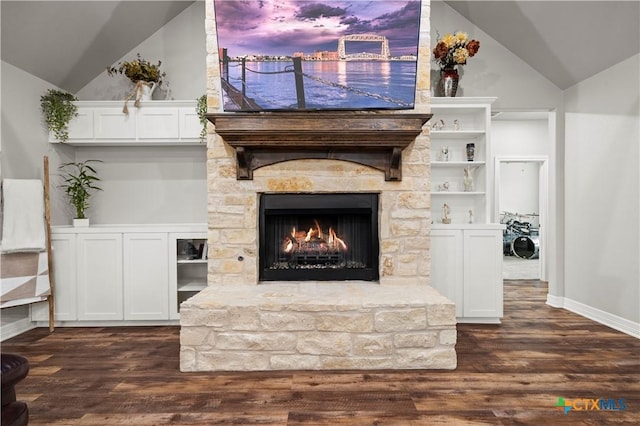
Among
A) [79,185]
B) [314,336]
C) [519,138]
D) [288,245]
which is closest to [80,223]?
[79,185]

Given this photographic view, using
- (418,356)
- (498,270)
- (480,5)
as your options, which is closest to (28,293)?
(418,356)

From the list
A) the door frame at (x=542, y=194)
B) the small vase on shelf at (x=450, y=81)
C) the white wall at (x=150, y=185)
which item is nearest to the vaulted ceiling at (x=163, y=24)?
the small vase on shelf at (x=450, y=81)

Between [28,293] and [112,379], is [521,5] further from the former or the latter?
[28,293]

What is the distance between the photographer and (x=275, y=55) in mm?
2752

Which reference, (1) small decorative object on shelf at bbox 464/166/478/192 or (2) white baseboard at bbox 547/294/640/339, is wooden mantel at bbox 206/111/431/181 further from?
(2) white baseboard at bbox 547/294/640/339

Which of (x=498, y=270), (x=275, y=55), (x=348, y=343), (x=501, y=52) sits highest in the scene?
(x=501, y=52)

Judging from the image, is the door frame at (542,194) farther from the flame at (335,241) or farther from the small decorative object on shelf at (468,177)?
the flame at (335,241)

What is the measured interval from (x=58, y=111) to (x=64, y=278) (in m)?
1.51

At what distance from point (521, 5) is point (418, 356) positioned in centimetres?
310

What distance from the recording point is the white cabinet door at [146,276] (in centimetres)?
342

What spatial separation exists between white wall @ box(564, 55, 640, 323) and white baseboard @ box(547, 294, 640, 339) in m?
0.04

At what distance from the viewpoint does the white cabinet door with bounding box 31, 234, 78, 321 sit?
3.40 meters

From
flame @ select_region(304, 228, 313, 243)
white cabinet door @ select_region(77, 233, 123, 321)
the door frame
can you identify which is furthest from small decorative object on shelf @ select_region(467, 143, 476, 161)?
white cabinet door @ select_region(77, 233, 123, 321)

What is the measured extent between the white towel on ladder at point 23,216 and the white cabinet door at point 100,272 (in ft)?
1.07
